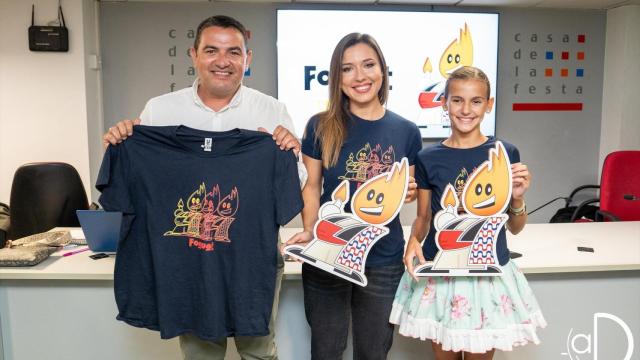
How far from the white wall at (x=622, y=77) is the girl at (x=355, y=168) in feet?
12.0

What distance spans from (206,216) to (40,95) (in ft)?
9.46

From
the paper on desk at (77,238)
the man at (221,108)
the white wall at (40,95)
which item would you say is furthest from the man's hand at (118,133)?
the white wall at (40,95)

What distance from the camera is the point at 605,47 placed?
436 centimetres

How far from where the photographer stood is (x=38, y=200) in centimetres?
287

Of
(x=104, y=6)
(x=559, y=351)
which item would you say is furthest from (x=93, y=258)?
(x=104, y=6)

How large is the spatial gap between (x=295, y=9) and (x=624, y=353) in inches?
127

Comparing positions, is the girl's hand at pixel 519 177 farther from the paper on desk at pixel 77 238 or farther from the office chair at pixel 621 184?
the office chair at pixel 621 184

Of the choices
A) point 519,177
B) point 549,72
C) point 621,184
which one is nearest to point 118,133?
point 519,177

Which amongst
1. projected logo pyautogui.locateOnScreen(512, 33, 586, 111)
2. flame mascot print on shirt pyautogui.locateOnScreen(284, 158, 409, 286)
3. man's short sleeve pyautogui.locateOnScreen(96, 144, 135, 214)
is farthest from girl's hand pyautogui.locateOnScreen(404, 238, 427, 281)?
projected logo pyautogui.locateOnScreen(512, 33, 586, 111)

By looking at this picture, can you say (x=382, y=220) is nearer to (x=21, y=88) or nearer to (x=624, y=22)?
(x=21, y=88)

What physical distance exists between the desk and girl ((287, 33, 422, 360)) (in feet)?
0.88

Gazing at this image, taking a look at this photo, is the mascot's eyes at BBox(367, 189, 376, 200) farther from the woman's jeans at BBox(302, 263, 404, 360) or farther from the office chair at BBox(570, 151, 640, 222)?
the office chair at BBox(570, 151, 640, 222)

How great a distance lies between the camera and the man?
4.97 feet

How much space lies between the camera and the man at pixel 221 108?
59.6 inches
